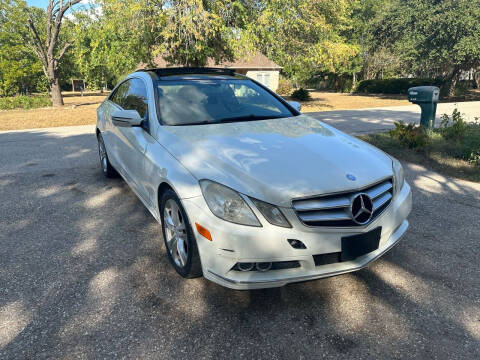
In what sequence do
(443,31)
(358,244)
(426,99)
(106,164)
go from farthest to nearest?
(443,31) < (426,99) < (106,164) < (358,244)

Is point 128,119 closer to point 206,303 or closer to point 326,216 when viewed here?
point 206,303

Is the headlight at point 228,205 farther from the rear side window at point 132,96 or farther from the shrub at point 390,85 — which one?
the shrub at point 390,85

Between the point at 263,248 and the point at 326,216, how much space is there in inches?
18.5

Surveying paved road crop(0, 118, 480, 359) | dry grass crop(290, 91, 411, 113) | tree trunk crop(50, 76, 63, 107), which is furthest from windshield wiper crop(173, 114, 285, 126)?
tree trunk crop(50, 76, 63, 107)

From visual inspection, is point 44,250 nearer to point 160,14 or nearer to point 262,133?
point 262,133

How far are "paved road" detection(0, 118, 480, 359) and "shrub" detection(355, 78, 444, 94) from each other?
31.1 m

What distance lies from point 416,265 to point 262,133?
1.80 metres

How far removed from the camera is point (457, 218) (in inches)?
162

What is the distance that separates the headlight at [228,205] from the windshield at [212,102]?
119 cm

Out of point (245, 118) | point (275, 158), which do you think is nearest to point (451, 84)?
point (245, 118)

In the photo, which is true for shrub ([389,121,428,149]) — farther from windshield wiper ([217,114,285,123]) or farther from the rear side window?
the rear side window

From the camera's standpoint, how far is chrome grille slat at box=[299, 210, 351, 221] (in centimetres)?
229

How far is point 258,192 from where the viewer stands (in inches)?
91.0

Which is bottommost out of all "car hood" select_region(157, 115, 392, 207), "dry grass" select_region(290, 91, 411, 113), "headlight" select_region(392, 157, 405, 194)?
"dry grass" select_region(290, 91, 411, 113)
